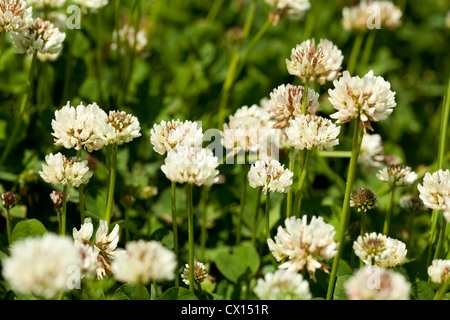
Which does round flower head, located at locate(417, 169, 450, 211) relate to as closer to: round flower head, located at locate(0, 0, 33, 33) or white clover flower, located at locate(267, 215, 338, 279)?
white clover flower, located at locate(267, 215, 338, 279)

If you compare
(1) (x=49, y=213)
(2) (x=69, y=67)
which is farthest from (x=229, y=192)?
(2) (x=69, y=67)

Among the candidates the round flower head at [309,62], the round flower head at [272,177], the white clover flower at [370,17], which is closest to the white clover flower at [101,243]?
the round flower head at [272,177]

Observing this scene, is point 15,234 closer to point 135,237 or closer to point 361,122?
point 135,237

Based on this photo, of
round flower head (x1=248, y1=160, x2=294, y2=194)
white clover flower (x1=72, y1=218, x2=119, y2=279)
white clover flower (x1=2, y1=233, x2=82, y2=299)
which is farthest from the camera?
round flower head (x1=248, y1=160, x2=294, y2=194)

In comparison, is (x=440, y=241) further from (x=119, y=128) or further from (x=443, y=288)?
(x=119, y=128)

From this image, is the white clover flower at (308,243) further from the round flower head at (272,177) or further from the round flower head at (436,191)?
the round flower head at (436,191)

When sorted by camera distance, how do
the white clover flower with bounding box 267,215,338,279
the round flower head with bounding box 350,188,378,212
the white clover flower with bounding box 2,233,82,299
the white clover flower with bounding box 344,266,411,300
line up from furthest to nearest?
the round flower head with bounding box 350,188,378,212, the white clover flower with bounding box 267,215,338,279, the white clover flower with bounding box 344,266,411,300, the white clover flower with bounding box 2,233,82,299

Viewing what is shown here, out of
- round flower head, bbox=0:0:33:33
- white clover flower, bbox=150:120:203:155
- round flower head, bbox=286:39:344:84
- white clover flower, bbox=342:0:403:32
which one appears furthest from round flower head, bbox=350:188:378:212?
white clover flower, bbox=342:0:403:32
